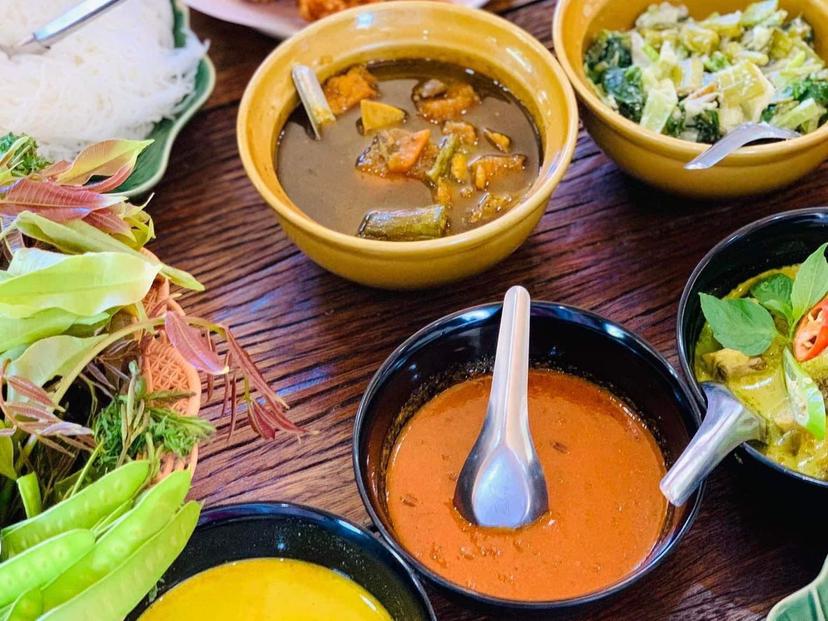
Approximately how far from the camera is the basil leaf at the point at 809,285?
4.82 ft

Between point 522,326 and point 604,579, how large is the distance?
1.35ft

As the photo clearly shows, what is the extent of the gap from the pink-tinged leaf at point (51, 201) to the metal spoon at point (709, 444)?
0.94m

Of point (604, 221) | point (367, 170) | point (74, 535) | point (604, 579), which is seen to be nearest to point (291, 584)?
point (74, 535)

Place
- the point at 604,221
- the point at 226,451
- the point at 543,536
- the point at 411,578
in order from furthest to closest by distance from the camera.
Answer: the point at 604,221, the point at 226,451, the point at 543,536, the point at 411,578

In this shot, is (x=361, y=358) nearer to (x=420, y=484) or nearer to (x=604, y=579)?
(x=420, y=484)

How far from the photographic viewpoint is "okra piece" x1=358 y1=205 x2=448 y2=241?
5.67ft

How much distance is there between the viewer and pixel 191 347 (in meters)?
1.23

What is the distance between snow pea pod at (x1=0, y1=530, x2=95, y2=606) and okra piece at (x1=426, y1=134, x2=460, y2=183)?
1018 millimetres

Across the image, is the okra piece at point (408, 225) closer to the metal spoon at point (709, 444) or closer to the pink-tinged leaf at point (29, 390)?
the metal spoon at point (709, 444)

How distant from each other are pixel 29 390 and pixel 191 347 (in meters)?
0.22

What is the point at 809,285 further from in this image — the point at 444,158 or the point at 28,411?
the point at 28,411

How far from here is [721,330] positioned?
1.48m

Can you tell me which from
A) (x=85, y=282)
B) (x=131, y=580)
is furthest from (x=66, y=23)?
(x=131, y=580)

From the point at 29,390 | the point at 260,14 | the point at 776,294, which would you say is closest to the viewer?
the point at 29,390
